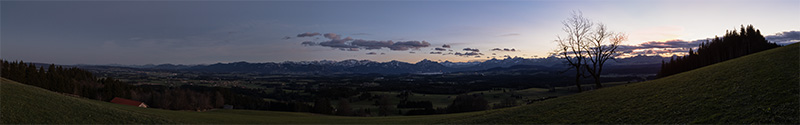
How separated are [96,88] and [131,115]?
81.3 m

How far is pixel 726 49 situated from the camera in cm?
6050

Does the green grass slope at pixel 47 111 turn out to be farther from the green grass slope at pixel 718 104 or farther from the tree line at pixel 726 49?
the tree line at pixel 726 49

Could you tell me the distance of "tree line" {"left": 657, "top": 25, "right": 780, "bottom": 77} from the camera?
56812mm

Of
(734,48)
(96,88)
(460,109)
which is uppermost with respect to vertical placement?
(734,48)

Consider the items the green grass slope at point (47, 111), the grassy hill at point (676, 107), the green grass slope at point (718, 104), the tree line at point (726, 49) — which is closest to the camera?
the green grass slope at point (718, 104)

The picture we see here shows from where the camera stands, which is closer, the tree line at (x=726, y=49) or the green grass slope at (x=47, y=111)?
the green grass slope at (x=47, y=111)

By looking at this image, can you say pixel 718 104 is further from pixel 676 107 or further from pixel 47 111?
pixel 47 111

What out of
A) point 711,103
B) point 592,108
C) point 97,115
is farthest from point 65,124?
point 711,103

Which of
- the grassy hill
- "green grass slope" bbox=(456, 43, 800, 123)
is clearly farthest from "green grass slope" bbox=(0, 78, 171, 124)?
"green grass slope" bbox=(456, 43, 800, 123)

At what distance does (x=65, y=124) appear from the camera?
17672 mm

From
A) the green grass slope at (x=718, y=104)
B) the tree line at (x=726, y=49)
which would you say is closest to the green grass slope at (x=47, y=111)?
the green grass slope at (x=718, y=104)

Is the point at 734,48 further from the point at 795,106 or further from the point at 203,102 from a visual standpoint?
the point at 203,102

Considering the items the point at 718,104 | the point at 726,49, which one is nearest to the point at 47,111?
the point at 718,104

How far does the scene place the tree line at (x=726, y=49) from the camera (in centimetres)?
5681
